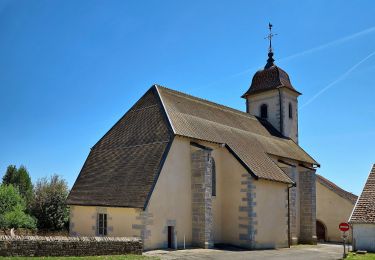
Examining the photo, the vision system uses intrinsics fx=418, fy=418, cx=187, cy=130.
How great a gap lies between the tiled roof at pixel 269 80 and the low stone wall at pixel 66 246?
23122 mm

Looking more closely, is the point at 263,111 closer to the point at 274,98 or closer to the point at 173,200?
the point at 274,98

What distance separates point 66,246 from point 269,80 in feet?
87.3

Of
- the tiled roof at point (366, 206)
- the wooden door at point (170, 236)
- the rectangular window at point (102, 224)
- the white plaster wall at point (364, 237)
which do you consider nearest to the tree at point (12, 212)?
the rectangular window at point (102, 224)

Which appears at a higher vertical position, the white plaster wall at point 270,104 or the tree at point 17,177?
the white plaster wall at point 270,104

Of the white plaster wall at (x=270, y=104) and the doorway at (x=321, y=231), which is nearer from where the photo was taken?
the doorway at (x=321, y=231)

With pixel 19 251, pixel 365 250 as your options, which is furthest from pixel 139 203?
pixel 365 250

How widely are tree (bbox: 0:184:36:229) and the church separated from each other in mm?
9534

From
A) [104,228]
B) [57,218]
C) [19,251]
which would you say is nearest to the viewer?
[19,251]

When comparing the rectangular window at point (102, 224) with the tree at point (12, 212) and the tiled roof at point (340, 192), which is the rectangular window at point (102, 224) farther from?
the tiled roof at point (340, 192)

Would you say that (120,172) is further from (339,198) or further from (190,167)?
(339,198)

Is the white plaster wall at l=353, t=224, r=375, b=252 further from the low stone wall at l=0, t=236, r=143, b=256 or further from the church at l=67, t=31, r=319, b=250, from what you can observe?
the low stone wall at l=0, t=236, r=143, b=256

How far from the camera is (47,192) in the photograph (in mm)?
32969

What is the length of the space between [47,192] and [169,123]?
16.0 m

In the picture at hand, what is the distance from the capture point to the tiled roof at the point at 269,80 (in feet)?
119
